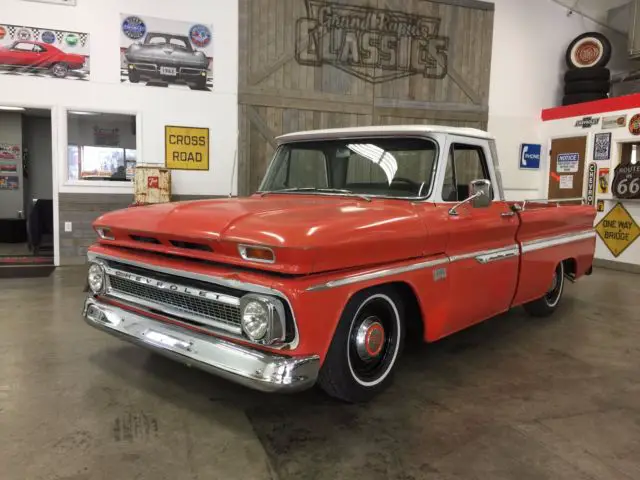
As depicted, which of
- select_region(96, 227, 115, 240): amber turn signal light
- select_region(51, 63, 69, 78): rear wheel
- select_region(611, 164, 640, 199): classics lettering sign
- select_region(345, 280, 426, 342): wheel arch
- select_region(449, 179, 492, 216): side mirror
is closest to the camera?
select_region(345, 280, 426, 342): wheel arch

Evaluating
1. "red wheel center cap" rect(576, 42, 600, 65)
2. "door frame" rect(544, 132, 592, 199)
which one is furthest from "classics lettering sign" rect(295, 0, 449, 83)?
"red wheel center cap" rect(576, 42, 600, 65)

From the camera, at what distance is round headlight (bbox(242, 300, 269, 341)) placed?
91.3 inches

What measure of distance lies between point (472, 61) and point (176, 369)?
841 centimetres

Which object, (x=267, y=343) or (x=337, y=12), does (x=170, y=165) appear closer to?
(x=337, y=12)

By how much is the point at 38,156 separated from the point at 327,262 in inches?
416

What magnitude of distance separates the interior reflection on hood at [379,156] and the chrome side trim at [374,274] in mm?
645

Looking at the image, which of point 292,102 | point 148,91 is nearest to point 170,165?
point 148,91

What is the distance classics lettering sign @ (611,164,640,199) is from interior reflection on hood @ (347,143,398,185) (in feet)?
20.6

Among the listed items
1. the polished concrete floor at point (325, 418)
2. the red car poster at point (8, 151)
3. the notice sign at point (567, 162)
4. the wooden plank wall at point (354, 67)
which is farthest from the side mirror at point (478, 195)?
the red car poster at point (8, 151)

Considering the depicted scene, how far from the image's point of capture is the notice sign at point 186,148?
25.6ft

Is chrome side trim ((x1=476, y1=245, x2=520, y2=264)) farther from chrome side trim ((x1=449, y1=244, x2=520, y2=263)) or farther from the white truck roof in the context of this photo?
the white truck roof

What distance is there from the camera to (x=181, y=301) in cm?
270

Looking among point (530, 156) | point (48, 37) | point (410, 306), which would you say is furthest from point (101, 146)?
point (530, 156)

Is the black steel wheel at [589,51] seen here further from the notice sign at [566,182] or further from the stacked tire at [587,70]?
the notice sign at [566,182]
